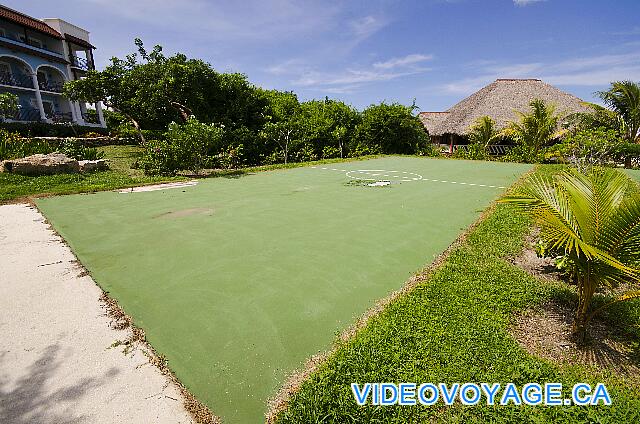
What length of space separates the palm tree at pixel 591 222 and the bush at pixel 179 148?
1080 centimetres

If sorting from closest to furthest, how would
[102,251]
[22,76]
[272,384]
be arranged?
[272,384] → [102,251] → [22,76]

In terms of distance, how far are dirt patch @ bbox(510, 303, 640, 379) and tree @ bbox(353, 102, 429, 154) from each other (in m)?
19.0

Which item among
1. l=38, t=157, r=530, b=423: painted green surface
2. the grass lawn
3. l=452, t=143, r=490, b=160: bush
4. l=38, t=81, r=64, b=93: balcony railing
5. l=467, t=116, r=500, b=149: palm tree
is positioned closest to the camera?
l=38, t=157, r=530, b=423: painted green surface


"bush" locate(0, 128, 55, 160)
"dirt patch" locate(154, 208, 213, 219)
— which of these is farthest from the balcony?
"dirt patch" locate(154, 208, 213, 219)

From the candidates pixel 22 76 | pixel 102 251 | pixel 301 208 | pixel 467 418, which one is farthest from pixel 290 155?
pixel 22 76

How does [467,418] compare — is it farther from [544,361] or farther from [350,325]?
[350,325]

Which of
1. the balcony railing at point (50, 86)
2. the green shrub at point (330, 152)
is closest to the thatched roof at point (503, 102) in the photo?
the green shrub at point (330, 152)

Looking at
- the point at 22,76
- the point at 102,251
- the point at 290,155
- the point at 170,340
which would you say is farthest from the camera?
the point at 22,76

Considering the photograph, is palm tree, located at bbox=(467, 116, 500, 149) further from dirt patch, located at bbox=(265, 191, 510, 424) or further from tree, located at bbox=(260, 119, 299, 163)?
dirt patch, located at bbox=(265, 191, 510, 424)

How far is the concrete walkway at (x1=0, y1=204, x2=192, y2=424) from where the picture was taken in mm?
1895

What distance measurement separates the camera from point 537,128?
1773 cm

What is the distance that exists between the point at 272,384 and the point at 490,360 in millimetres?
1535

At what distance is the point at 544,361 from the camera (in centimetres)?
222

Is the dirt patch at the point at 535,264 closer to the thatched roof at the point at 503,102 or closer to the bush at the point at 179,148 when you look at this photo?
the bush at the point at 179,148
